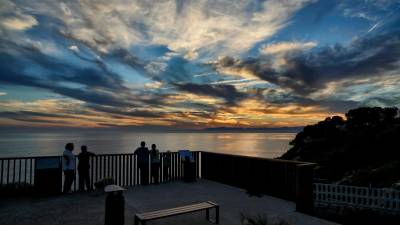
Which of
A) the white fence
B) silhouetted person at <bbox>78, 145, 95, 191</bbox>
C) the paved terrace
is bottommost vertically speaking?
the paved terrace

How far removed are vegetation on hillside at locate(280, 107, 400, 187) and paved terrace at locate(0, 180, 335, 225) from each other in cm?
1137

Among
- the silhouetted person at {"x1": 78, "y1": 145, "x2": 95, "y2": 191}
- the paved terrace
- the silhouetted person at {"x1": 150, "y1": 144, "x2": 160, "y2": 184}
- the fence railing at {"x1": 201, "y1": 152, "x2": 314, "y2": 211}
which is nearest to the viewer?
the paved terrace

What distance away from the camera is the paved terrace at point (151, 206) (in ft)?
22.6

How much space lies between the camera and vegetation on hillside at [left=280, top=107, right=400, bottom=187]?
749 inches

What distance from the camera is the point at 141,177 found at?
11273 mm

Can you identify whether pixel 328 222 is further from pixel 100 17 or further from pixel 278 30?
pixel 100 17

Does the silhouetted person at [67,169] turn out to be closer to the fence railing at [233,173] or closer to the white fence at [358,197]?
the fence railing at [233,173]

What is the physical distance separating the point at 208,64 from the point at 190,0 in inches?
322

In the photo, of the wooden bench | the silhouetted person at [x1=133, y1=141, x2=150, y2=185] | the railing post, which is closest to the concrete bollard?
the wooden bench

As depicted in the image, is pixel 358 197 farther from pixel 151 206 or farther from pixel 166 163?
pixel 166 163

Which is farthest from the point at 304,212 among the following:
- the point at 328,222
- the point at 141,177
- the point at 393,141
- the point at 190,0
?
the point at 393,141

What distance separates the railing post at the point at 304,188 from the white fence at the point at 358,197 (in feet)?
2.24

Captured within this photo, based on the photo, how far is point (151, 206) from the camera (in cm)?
812

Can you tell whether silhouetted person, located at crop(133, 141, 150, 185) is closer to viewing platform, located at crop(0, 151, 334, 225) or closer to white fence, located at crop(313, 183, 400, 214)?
viewing platform, located at crop(0, 151, 334, 225)
